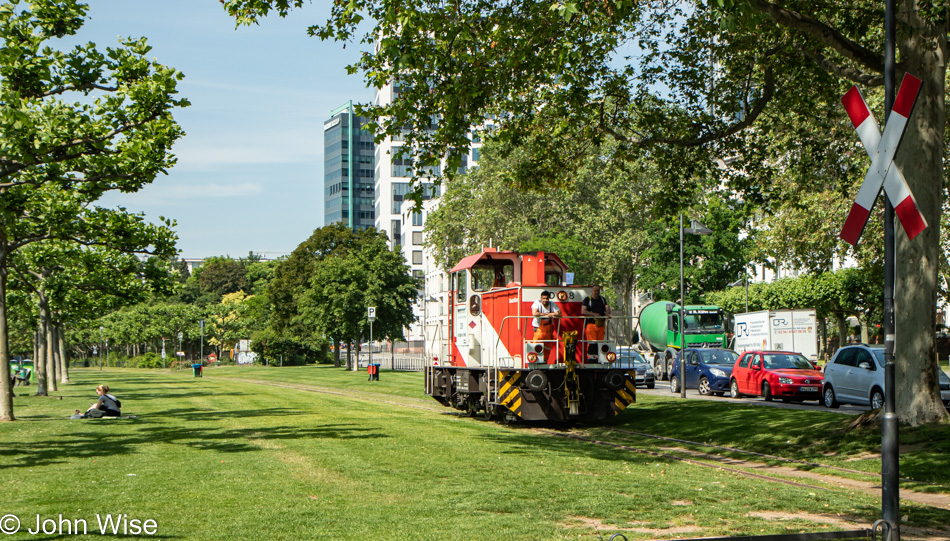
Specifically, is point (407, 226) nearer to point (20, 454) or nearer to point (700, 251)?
point (700, 251)

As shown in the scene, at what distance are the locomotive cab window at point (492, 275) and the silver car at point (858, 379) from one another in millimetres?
9795

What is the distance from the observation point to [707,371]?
36656 mm

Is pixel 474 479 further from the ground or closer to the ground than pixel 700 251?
closer to the ground

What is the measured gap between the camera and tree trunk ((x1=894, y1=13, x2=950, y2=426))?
51.8 feet

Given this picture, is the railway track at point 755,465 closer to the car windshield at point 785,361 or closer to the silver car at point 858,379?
the silver car at point 858,379

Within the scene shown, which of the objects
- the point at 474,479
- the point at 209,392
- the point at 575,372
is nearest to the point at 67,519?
the point at 474,479

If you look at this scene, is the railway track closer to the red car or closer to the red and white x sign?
the red and white x sign

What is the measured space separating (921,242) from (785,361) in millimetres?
16963

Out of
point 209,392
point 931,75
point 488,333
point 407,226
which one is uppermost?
point 407,226

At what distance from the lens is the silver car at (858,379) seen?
2359cm

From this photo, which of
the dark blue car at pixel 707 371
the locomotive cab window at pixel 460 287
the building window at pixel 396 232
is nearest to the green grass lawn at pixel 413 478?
the locomotive cab window at pixel 460 287

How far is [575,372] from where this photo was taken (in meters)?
21.9

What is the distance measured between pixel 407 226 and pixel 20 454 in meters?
130

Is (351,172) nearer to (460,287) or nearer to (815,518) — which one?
(460,287)
